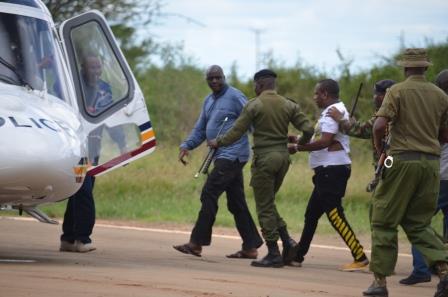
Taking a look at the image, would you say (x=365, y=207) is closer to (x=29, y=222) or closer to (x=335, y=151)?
(x=29, y=222)

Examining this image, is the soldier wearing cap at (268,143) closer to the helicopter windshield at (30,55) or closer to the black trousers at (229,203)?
the black trousers at (229,203)

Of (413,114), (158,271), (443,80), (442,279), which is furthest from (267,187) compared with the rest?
(442,279)

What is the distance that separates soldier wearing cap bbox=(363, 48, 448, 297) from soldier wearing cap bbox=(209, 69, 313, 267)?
→ 248 centimetres

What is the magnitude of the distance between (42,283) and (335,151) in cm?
385

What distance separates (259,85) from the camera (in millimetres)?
12672

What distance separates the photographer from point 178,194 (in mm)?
21328

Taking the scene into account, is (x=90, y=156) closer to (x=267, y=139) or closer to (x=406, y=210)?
(x=267, y=139)

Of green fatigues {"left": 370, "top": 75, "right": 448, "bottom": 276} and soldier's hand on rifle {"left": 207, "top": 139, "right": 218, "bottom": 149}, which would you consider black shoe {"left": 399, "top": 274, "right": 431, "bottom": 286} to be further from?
soldier's hand on rifle {"left": 207, "top": 139, "right": 218, "bottom": 149}

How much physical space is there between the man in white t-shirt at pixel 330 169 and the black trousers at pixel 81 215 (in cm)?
233

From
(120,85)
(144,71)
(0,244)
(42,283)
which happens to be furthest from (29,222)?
A: (144,71)

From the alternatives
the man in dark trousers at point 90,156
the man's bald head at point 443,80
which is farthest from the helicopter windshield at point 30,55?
the man's bald head at point 443,80

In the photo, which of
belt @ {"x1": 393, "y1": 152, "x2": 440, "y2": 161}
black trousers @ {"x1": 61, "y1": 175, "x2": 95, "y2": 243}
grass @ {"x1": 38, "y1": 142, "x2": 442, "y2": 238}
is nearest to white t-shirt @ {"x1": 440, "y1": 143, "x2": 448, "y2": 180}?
belt @ {"x1": 393, "y1": 152, "x2": 440, "y2": 161}

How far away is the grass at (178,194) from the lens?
1836 centimetres

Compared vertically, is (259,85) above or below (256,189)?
above
